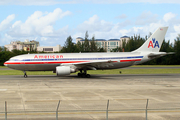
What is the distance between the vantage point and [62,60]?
31.5 metres

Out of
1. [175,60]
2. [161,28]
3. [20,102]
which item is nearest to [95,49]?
[175,60]

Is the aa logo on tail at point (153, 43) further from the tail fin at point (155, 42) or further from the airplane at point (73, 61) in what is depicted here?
the airplane at point (73, 61)

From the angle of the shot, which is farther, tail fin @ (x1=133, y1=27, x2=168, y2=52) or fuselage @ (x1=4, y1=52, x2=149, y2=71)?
tail fin @ (x1=133, y1=27, x2=168, y2=52)

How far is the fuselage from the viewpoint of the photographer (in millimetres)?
31062

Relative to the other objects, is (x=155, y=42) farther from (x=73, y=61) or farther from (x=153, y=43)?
(x=73, y=61)

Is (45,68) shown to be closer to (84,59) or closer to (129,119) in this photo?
(84,59)

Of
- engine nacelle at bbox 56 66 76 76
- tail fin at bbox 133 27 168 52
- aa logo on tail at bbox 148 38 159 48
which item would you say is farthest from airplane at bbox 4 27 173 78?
aa logo on tail at bbox 148 38 159 48

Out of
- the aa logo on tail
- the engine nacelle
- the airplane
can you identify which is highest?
the aa logo on tail

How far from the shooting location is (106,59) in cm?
3238

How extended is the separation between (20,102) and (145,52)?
82.4 ft

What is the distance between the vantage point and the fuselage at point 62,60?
1223 inches

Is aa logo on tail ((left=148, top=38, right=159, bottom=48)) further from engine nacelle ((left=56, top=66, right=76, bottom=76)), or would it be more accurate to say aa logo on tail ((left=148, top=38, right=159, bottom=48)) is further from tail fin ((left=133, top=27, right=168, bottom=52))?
engine nacelle ((left=56, top=66, right=76, bottom=76))

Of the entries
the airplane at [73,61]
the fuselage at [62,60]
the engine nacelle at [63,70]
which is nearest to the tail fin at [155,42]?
the airplane at [73,61]

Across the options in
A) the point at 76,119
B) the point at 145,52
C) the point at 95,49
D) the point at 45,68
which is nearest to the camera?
the point at 76,119
